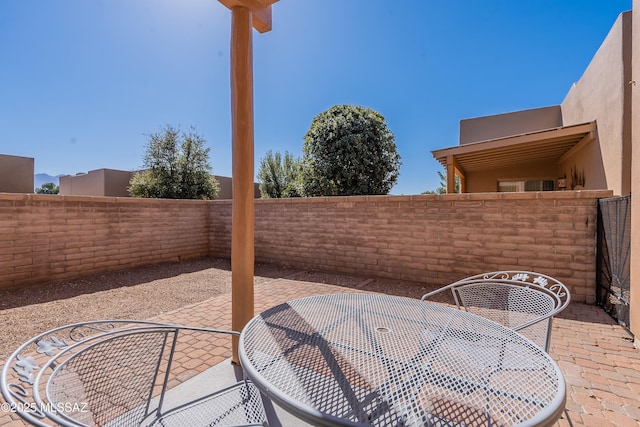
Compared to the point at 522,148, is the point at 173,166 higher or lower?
higher

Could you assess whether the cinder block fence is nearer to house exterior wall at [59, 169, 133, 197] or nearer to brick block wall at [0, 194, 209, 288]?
brick block wall at [0, 194, 209, 288]

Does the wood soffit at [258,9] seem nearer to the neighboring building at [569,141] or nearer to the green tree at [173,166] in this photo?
the neighboring building at [569,141]

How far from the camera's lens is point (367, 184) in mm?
12250

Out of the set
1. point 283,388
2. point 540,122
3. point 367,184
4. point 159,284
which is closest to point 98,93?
point 159,284

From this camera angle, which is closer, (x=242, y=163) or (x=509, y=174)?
(x=242, y=163)

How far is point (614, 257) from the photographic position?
372 centimetres

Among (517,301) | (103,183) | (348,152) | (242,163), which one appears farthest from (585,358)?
(103,183)

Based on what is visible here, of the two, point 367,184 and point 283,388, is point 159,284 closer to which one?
point 283,388

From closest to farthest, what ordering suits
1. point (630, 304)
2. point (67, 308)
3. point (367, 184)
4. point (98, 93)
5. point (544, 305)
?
point (544, 305) < point (630, 304) < point (67, 308) < point (98, 93) < point (367, 184)

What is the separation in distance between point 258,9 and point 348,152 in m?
9.45

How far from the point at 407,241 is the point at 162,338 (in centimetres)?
464

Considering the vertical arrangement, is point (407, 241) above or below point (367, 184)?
below

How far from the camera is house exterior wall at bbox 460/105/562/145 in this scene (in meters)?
9.63

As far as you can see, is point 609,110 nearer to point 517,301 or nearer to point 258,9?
point 517,301
